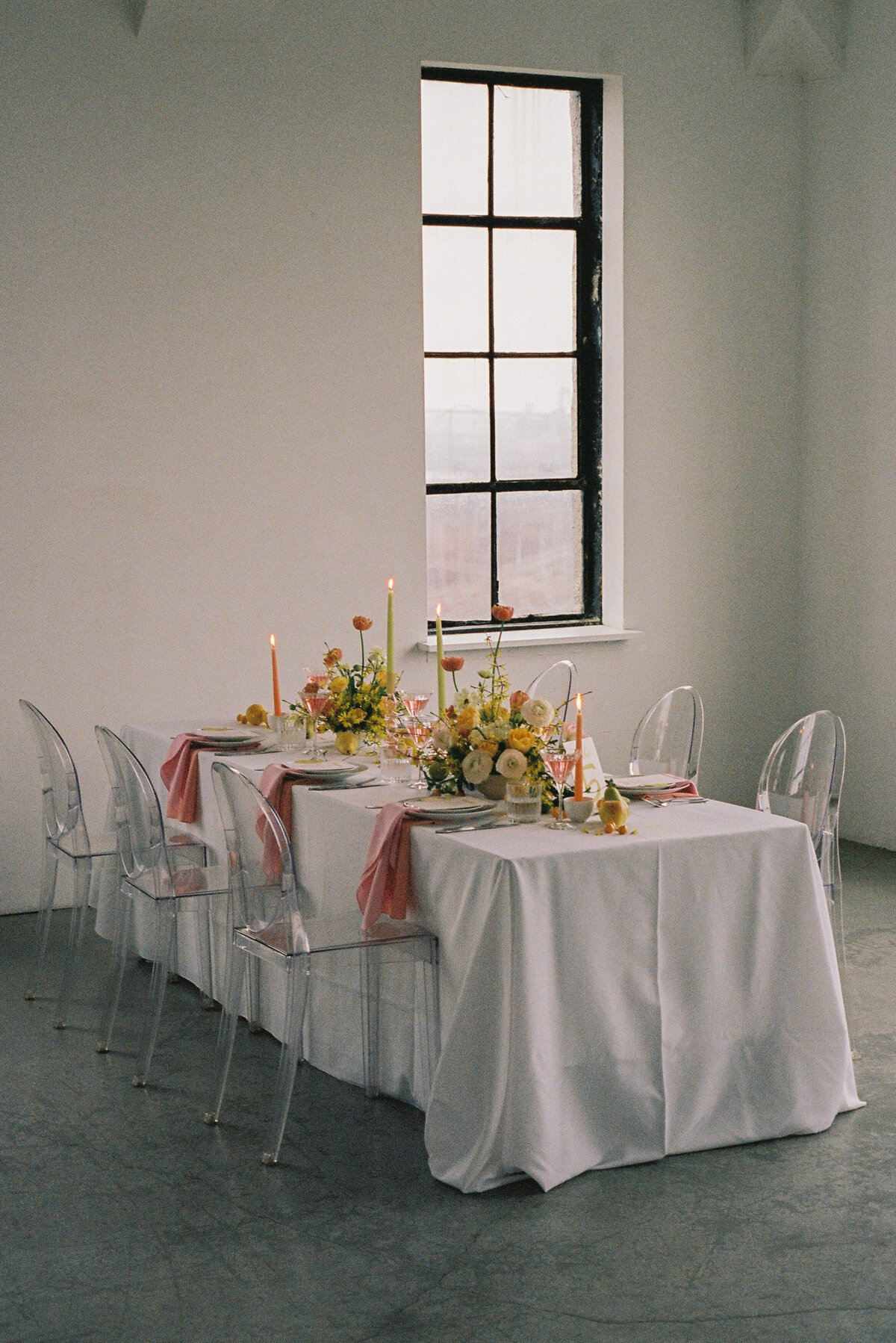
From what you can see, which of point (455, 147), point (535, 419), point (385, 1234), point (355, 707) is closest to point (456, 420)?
point (535, 419)

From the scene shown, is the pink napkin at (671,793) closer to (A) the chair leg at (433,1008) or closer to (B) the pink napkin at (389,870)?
(B) the pink napkin at (389,870)

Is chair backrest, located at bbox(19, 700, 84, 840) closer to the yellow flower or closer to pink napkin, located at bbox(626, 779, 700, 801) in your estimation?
the yellow flower

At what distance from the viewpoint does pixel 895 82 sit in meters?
6.61

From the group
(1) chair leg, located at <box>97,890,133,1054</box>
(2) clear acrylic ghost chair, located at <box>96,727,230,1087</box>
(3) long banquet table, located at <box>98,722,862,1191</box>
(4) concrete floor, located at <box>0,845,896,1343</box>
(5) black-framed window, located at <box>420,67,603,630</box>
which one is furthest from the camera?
(5) black-framed window, located at <box>420,67,603,630</box>

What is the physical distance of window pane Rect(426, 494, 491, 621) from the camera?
22.7 ft

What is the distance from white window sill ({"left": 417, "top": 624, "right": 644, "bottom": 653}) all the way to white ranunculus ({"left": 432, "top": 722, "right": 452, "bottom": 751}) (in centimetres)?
258

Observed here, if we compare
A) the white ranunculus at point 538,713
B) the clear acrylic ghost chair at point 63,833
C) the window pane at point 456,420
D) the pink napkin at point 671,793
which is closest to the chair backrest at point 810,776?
the pink napkin at point 671,793

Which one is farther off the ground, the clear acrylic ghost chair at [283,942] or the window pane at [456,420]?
the window pane at [456,420]

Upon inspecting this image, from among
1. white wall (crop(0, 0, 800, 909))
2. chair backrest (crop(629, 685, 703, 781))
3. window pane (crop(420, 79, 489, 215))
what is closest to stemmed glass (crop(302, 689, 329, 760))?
chair backrest (crop(629, 685, 703, 781))

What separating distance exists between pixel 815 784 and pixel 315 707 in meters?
1.52

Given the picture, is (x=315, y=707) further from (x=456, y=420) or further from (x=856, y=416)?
(x=856, y=416)

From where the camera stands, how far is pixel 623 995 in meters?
3.50

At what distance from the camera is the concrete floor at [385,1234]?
2.85 metres

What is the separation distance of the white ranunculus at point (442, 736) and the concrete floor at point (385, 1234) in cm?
93
